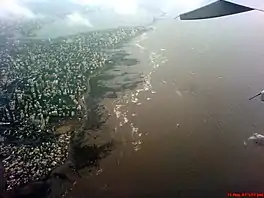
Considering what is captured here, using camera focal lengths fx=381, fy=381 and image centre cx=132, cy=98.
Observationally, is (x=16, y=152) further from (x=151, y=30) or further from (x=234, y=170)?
(x=151, y=30)

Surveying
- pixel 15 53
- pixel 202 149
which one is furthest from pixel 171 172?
pixel 15 53

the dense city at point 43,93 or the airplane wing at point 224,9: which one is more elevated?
the airplane wing at point 224,9

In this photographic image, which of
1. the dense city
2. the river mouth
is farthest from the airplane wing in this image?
the dense city

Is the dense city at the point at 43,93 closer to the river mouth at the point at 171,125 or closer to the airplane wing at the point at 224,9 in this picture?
the river mouth at the point at 171,125

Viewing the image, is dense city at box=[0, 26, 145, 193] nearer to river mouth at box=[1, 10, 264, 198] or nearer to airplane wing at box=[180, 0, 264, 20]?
river mouth at box=[1, 10, 264, 198]
